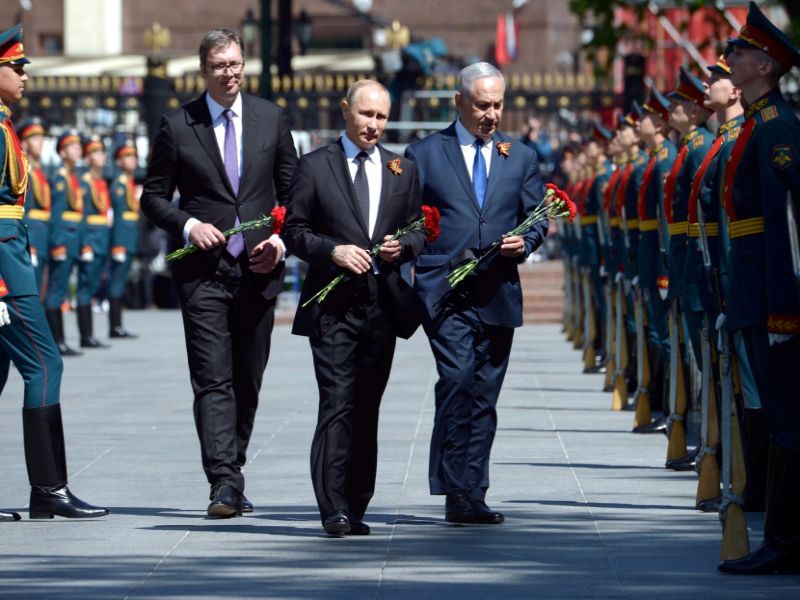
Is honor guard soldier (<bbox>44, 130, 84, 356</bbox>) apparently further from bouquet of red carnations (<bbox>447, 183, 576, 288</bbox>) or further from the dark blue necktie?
bouquet of red carnations (<bbox>447, 183, 576, 288</bbox>)

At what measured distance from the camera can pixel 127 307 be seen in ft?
104

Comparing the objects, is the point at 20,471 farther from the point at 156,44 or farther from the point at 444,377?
the point at 156,44

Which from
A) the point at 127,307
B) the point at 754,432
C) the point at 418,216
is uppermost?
the point at 418,216

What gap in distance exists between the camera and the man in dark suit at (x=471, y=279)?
938cm

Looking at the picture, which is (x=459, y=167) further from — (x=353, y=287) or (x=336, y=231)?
(x=353, y=287)

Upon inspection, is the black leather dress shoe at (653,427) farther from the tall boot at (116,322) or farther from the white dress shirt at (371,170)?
the tall boot at (116,322)

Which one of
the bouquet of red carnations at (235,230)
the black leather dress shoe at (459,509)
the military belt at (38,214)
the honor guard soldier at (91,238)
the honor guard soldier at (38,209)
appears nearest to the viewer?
the black leather dress shoe at (459,509)

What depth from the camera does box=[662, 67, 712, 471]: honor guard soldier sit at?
440 inches

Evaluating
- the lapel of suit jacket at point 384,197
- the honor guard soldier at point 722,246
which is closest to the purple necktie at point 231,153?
the lapel of suit jacket at point 384,197

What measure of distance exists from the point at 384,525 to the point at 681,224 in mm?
3134

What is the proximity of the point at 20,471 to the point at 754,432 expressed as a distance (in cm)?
398

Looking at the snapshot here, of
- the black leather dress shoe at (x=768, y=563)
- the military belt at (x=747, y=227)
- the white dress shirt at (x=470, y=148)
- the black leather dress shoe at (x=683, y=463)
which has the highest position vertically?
the white dress shirt at (x=470, y=148)

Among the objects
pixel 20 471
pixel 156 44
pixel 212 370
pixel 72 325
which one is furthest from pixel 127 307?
pixel 212 370

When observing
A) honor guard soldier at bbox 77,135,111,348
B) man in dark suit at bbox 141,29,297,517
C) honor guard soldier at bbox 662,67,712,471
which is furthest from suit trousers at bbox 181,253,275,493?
honor guard soldier at bbox 77,135,111,348
